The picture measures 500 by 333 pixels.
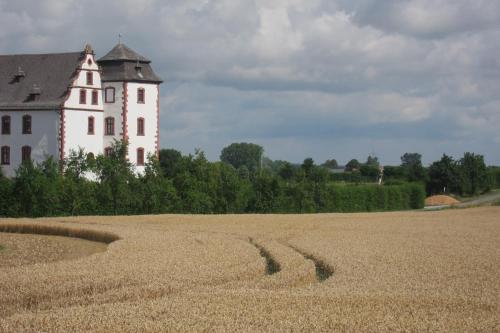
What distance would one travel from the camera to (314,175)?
75.1 metres

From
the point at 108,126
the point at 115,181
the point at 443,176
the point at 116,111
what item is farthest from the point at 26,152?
the point at 443,176

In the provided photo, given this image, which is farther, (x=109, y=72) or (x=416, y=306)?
(x=109, y=72)

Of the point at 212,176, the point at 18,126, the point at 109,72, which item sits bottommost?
the point at 212,176

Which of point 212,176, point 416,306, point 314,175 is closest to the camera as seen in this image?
point 416,306

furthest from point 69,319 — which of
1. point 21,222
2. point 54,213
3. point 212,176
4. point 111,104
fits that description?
point 111,104

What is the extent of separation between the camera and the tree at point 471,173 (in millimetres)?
117500

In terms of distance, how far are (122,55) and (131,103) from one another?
5.09 m

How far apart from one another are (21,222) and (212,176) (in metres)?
25.0

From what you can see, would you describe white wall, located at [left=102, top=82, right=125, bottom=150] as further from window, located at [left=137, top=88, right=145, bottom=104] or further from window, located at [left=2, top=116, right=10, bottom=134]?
window, located at [left=2, top=116, right=10, bottom=134]

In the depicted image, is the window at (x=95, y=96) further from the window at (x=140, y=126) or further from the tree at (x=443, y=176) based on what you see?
the tree at (x=443, y=176)

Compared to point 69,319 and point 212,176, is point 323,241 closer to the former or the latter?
point 69,319

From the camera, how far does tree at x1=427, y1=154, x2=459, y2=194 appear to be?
116 metres

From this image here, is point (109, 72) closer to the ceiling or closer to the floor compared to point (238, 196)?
closer to the ceiling

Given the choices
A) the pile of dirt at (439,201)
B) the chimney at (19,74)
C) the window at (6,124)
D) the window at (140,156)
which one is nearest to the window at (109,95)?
the window at (140,156)
